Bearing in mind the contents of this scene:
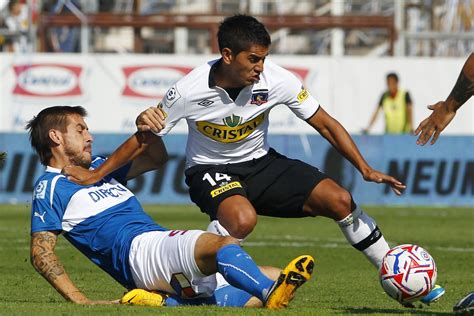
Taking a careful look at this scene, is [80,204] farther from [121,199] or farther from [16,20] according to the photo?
[16,20]

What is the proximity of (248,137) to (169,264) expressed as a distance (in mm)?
1770

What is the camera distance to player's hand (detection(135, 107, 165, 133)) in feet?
28.4

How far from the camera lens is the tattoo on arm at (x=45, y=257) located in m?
7.79

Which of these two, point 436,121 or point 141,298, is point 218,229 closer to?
point 141,298

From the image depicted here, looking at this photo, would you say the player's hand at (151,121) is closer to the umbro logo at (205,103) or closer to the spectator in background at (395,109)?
the umbro logo at (205,103)

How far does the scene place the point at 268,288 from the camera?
23.3 feet

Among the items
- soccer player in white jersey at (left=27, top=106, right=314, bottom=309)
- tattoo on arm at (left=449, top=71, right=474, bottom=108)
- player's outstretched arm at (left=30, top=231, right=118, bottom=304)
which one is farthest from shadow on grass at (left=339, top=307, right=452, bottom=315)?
player's outstretched arm at (left=30, top=231, right=118, bottom=304)

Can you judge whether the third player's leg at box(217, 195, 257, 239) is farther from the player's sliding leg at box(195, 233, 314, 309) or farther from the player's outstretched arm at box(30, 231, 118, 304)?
the player's outstretched arm at box(30, 231, 118, 304)

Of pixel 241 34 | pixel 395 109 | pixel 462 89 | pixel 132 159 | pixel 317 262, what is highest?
pixel 241 34

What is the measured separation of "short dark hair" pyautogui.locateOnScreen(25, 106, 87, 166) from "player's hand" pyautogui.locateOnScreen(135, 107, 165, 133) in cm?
56

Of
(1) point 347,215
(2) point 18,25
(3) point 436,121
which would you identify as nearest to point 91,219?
(1) point 347,215

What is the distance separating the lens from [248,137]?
9094 millimetres

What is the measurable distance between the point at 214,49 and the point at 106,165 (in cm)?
1836

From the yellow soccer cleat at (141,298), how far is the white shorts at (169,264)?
0.08 metres
